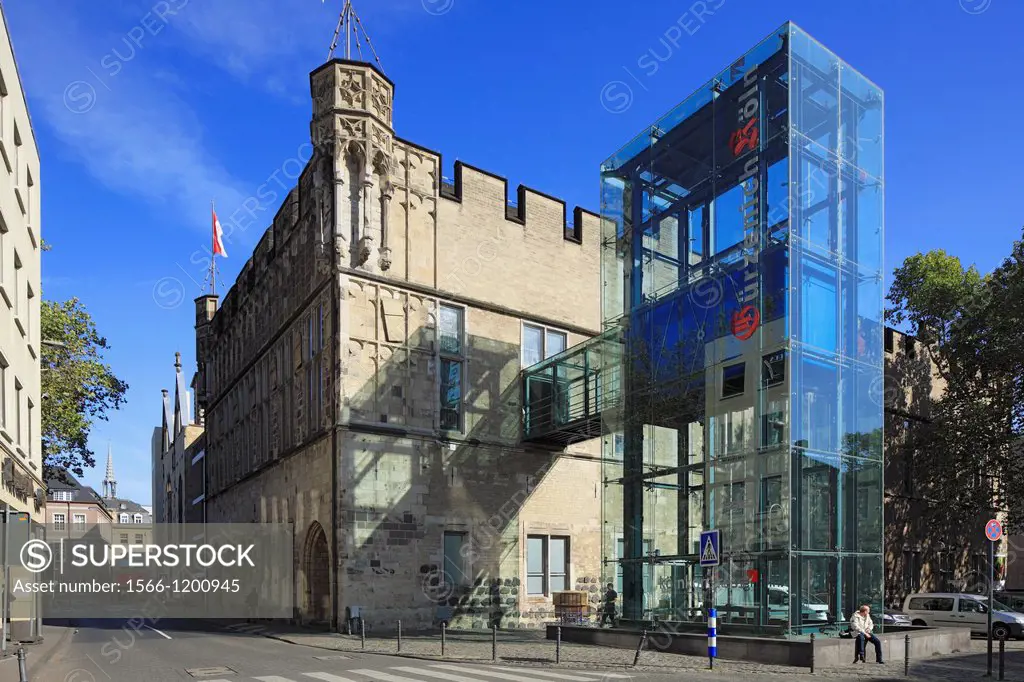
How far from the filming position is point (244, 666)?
16422 mm

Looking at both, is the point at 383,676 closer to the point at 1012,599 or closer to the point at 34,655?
the point at 34,655

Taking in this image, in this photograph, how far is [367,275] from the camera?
25.3m

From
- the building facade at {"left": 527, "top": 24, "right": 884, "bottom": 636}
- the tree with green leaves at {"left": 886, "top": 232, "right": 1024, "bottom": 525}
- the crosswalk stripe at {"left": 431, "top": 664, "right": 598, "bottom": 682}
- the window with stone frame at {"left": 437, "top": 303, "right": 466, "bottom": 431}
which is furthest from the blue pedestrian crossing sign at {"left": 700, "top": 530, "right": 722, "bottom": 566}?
the tree with green leaves at {"left": 886, "top": 232, "right": 1024, "bottom": 525}

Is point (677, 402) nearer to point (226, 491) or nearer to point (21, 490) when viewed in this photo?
point (21, 490)

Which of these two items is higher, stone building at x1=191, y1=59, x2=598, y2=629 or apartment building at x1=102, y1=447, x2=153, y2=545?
stone building at x1=191, y1=59, x2=598, y2=629

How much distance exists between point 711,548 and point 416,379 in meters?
12.9

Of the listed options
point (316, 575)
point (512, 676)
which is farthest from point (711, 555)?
point (316, 575)

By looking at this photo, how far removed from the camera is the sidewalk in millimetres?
14427

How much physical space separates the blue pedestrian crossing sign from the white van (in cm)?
1488

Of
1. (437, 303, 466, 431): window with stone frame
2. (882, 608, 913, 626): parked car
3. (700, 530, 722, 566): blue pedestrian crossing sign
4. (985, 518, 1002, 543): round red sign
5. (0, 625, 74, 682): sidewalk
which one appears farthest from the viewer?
(437, 303, 466, 431): window with stone frame

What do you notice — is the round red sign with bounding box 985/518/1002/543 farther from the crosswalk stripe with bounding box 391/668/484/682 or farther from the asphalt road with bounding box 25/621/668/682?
the crosswalk stripe with bounding box 391/668/484/682

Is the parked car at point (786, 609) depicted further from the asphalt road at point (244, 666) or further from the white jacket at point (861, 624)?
the asphalt road at point (244, 666)

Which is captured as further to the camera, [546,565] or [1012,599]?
[1012,599]

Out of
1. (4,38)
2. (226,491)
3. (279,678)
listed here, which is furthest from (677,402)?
(226,491)
